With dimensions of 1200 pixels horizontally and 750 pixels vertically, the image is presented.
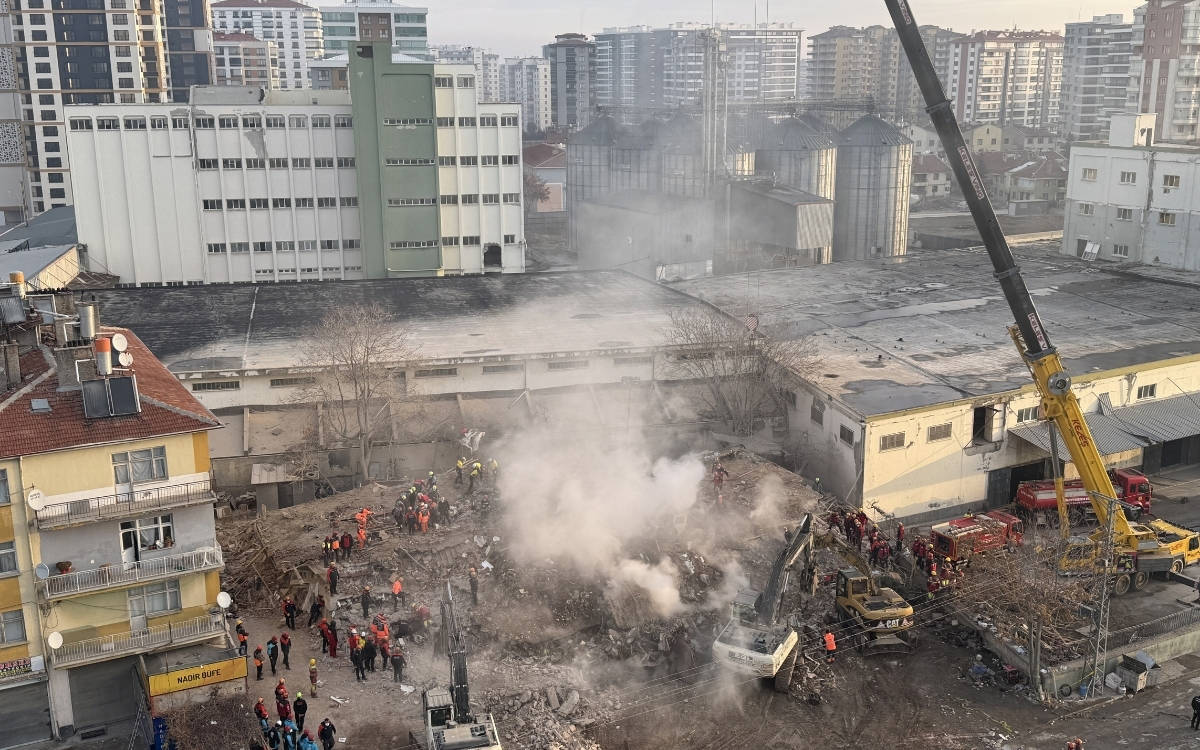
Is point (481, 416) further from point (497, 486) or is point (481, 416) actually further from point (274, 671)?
point (274, 671)

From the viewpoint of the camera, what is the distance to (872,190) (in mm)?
65062

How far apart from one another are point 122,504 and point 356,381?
13839 mm

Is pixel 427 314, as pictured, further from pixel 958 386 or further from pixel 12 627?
pixel 12 627

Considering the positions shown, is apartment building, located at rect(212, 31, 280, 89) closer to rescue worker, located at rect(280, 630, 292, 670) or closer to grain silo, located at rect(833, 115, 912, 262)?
grain silo, located at rect(833, 115, 912, 262)

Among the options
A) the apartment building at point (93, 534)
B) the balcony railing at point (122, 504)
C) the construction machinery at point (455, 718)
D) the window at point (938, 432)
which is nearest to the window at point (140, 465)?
the apartment building at point (93, 534)

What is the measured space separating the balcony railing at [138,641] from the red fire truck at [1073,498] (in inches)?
889

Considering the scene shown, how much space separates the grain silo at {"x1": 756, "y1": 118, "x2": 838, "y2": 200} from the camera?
215 ft

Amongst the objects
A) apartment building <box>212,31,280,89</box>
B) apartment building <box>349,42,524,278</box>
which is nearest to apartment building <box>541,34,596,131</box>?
apartment building <box>212,31,280,89</box>

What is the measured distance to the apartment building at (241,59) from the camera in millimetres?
141000

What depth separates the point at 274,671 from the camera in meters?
23.6

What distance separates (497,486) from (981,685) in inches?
530

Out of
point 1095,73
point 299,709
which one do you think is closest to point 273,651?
point 299,709

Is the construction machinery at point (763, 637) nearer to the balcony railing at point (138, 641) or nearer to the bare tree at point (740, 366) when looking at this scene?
the balcony railing at point (138, 641)

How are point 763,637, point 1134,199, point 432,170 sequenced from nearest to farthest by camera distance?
point 763,637, point 1134,199, point 432,170
